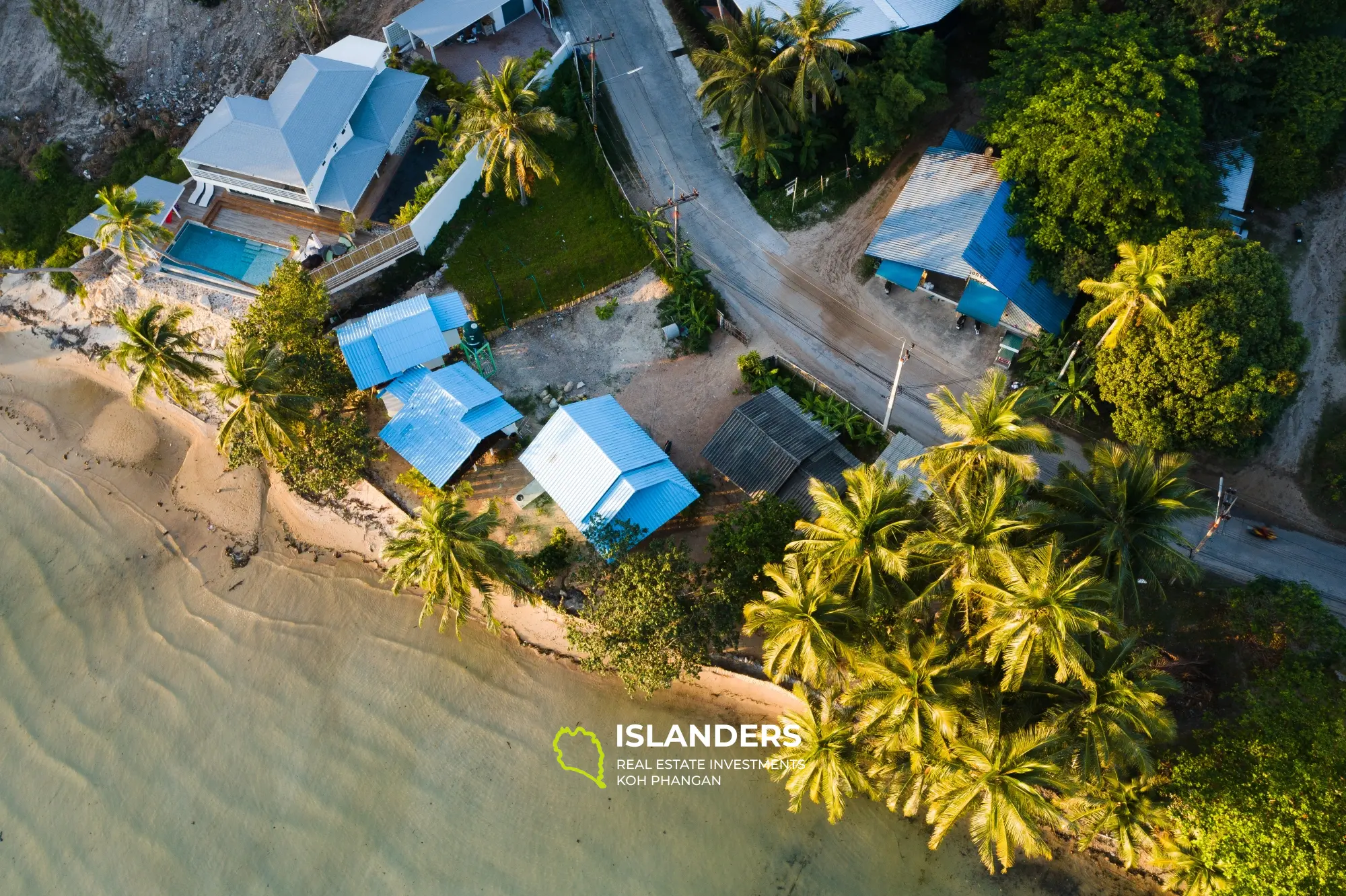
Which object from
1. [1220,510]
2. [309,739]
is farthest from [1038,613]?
[309,739]

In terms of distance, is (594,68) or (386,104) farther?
(594,68)

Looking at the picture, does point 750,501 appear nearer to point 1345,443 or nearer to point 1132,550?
point 1132,550

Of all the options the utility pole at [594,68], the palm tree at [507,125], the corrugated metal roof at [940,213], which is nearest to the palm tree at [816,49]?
the corrugated metal roof at [940,213]

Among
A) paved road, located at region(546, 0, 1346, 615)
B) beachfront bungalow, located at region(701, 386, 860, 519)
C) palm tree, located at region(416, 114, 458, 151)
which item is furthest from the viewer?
palm tree, located at region(416, 114, 458, 151)

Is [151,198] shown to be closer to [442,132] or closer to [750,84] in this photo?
[442,132]

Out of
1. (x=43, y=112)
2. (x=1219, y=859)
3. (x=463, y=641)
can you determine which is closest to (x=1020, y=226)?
(x=1219, y=859)

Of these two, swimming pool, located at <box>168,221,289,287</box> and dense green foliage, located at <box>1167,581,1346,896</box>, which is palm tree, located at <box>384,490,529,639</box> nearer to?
swimming pool, located at <box>168,221,289,287</box>

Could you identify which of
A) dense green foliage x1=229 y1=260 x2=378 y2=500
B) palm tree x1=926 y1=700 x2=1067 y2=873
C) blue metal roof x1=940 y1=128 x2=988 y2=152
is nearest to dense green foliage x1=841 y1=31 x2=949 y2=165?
blue metal roof x1=940 y1=128 x2=988 y2=152
